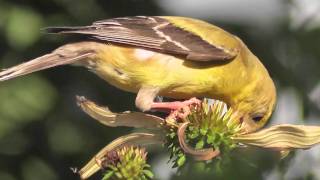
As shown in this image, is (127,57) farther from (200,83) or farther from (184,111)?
(184,111)

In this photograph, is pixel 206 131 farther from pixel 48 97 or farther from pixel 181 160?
pixel 48 97

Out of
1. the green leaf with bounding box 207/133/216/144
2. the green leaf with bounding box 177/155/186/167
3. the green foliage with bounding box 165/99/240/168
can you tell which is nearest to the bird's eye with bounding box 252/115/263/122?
the green foliage with bounding box 165/99/240/168

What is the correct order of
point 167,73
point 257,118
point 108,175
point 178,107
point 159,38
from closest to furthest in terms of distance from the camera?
point 108,175 → point 178,107 → point 257,118 → point 167,73 → point 159,38

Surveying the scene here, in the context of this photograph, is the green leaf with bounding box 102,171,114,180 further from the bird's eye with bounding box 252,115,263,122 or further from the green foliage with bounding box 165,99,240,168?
the bird's eye with bounding box 252,115,263,122

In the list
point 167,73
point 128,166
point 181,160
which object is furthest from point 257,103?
point 128,166

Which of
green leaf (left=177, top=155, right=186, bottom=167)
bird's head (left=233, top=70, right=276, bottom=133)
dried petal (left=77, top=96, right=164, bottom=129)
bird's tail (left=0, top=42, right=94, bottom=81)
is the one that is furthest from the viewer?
bird's tail (left=0, top=42, right=94, bottom=81)
